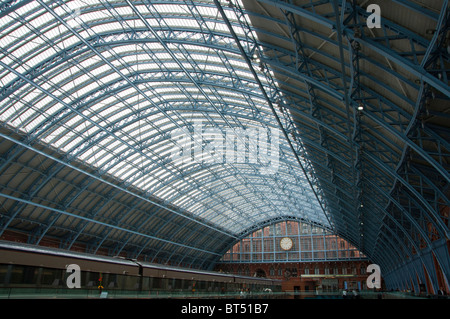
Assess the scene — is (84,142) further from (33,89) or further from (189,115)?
(189,115)

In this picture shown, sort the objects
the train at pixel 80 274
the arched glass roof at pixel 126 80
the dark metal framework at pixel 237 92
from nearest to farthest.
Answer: the dark metal framework at pixel 237 92 < the train at pixel 80 274 < the arched glass roof at pixel 126 80

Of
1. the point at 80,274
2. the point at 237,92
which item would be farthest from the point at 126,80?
the point at 80,274

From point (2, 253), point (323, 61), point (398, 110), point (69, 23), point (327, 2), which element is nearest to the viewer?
point (327, 2)

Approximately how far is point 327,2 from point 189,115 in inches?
1185

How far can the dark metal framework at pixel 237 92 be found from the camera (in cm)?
1623

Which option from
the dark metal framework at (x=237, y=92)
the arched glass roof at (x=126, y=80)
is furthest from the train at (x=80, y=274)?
the arched glass roof at (x=126, y=80)

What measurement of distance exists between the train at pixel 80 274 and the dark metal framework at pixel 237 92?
14297 mm

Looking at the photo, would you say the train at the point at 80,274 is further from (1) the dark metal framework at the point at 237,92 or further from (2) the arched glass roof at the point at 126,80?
(2) the arched glass roof at the point at 126,80

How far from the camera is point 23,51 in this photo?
3009 cm

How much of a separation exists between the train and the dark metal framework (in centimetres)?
1430

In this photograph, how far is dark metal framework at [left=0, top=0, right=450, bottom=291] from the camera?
639 inches

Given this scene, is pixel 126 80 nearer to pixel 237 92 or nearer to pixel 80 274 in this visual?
pixel 237 92

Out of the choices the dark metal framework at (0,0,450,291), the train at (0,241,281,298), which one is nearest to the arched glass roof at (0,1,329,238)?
the dark metal framework at (0,0,450,291)

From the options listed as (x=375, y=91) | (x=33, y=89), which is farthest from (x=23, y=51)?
(x=375, y=91)
